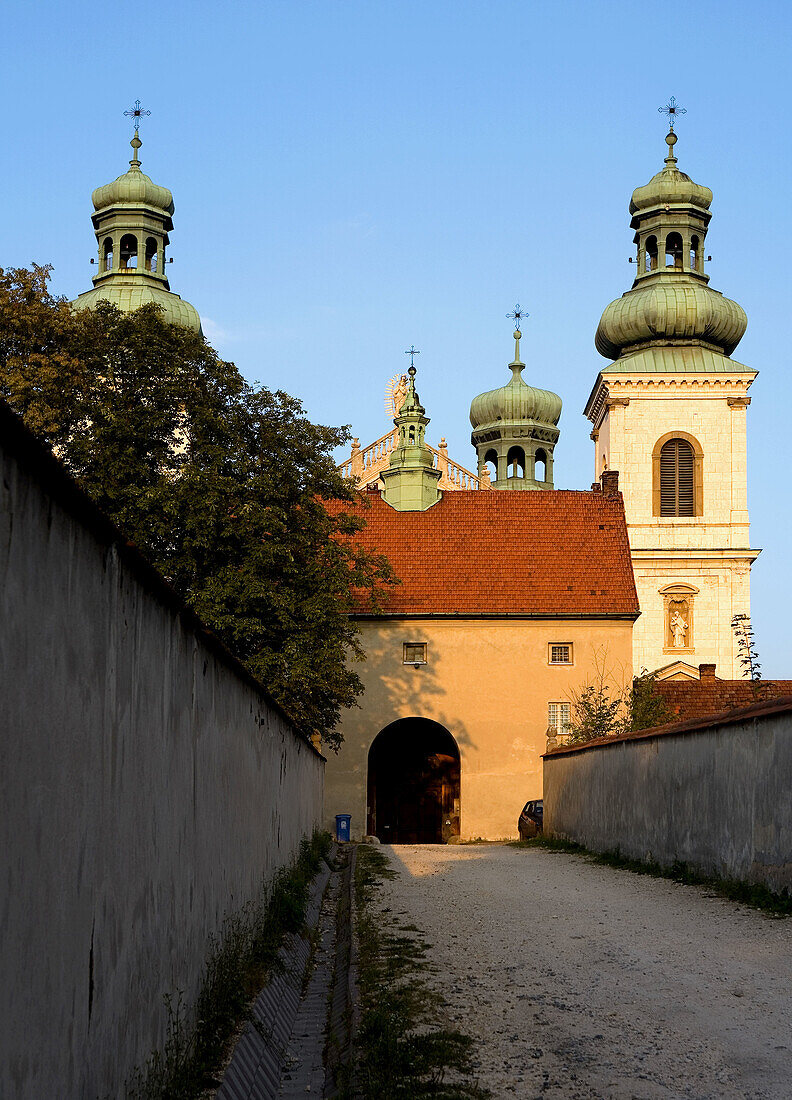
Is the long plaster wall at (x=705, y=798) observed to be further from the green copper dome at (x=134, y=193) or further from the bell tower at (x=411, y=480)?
the green copper dome at (x=134, y=193)

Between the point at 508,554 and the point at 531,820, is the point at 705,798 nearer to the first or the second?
the point at 531,820

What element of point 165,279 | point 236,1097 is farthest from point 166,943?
point 165,279

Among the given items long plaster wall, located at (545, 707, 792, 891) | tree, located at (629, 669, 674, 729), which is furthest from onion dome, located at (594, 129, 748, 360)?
long plaster wall, located at (545, 707, 792, 891)

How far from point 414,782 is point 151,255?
26931 millimetres

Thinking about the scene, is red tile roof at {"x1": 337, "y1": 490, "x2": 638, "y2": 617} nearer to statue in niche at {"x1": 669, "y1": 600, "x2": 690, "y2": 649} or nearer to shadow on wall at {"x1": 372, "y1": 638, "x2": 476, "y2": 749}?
shadow on wall at {"x1": 372, "y1": 638, "x2": 476, "y2": 749}

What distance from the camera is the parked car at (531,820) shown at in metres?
33.1

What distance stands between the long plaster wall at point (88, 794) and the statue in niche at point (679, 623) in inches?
2108

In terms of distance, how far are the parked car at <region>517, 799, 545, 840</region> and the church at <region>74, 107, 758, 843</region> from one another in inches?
102

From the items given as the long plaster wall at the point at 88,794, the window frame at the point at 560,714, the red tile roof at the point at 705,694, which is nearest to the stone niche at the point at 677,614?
the red tile roof at the point at 705,694

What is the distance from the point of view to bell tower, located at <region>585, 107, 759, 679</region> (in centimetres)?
5934

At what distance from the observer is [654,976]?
9039 millimetres

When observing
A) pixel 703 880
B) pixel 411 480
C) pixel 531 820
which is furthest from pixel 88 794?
pixel 411 480

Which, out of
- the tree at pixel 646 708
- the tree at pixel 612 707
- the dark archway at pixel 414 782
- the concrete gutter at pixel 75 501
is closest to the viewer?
the concrete gutter at pixel 75 501

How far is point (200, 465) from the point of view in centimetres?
2555
